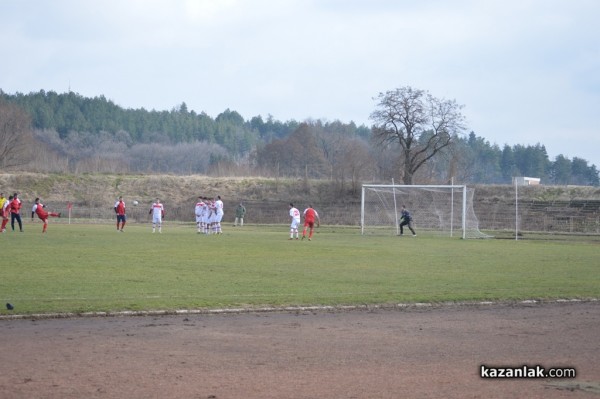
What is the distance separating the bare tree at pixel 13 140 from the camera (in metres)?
93.5

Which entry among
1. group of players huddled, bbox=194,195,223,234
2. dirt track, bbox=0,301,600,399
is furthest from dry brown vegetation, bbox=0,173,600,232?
dirt track, bbox=0,301,600,399

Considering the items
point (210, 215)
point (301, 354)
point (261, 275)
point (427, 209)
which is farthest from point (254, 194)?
point (301, 354)

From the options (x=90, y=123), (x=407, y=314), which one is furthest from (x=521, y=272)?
(x=90, y=123)

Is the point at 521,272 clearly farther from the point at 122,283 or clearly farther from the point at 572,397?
the point at 572,397

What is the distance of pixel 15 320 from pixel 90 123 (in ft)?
493

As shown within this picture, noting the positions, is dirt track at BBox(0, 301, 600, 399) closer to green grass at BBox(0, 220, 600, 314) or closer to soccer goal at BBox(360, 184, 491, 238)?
green grass at BBox(0, 220, 600, 314)

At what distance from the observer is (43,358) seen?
35.9ft

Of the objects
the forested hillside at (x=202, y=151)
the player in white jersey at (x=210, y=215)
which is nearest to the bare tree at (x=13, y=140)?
the forested hillside at (x=202, y=151)

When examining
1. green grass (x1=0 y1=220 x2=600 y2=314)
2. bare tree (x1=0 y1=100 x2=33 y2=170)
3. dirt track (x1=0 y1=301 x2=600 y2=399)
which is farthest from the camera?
bare tree (x1=0 y1=100 x2=33 y2=170)

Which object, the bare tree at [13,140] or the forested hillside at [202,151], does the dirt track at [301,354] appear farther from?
the bare tree at [13,140]

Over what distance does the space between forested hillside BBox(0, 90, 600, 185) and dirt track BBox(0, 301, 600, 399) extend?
6012 centimetres

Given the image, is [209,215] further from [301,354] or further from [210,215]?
[301,354]

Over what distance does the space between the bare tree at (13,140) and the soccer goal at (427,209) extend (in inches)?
2066

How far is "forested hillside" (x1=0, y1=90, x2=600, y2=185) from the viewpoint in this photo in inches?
3713
